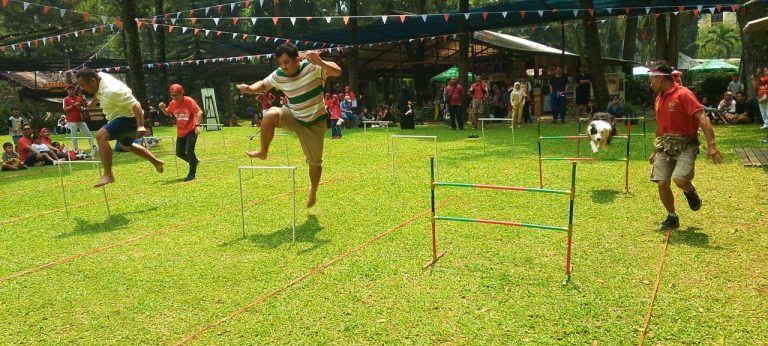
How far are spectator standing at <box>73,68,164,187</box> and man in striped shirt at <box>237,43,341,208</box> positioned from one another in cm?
200

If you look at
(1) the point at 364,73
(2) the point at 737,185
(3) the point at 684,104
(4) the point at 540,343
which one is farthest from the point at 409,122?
(4) the point at 540,343

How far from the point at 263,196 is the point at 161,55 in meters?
29.0

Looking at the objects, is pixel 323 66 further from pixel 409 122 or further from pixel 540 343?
pixel 409 122

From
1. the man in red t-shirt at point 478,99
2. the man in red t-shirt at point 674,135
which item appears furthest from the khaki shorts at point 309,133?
the man in red t-shirt at point 478,99

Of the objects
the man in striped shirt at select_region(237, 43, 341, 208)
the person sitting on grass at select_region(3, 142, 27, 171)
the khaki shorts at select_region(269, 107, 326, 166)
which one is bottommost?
the person sitting on grass at select_region(3, 142, 27, 171)

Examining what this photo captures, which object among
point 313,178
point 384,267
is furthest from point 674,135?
point 313,178

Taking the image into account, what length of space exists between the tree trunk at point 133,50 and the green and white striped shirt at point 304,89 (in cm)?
1367

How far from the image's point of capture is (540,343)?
365 cm

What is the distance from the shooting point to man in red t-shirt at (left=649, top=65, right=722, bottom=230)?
19.2 feet

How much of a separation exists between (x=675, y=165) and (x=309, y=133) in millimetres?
4293

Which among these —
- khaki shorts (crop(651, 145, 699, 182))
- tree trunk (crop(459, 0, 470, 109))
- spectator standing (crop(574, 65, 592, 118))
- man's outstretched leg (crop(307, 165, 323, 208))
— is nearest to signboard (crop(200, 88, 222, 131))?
tree trunk (crop(459, 0, 470, 109))

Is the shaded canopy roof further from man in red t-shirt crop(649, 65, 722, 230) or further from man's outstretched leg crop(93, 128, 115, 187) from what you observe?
man's outstretched leg crop(93, 128, 115, 187)

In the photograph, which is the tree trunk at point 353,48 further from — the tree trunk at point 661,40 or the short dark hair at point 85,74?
the short dark hair at point 85,74

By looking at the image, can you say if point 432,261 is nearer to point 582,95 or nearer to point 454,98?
point 454,98
